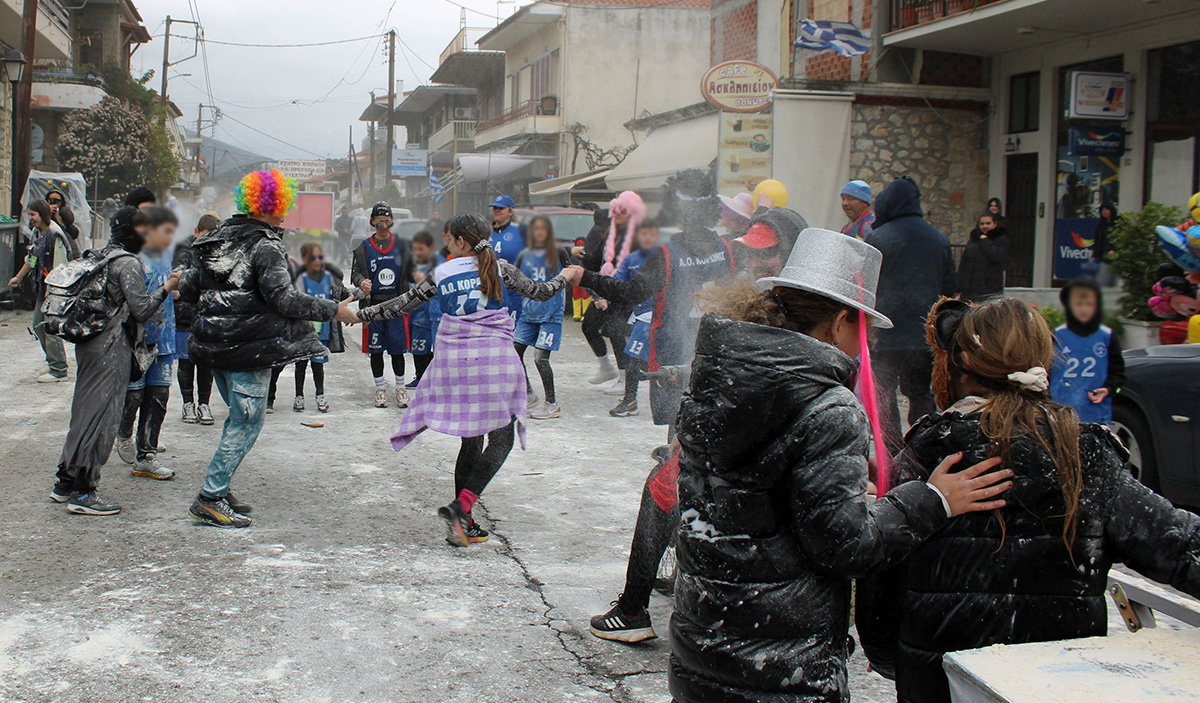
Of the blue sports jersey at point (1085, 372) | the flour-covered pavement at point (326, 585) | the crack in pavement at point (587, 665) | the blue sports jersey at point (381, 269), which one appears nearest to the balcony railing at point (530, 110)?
the blue sports jersey at point (381, 269)

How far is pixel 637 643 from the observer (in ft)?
12.1

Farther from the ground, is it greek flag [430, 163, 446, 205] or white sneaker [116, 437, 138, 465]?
greek flag [430, 163, 446, 205]

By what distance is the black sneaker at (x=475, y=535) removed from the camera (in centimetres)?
491

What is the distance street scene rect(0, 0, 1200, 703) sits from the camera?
1.92 meters

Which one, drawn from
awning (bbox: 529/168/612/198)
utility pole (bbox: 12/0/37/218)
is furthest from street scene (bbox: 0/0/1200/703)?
awning (bbox: 529/168/612/198)

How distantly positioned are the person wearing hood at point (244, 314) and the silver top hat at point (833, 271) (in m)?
3.36

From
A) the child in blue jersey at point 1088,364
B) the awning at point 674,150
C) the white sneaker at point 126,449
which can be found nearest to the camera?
the child in blue jersey at point 1088,364

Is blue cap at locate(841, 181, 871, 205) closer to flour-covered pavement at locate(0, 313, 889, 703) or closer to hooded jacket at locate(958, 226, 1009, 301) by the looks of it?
hooded jacket at locate(958, 226, 1009, 301)

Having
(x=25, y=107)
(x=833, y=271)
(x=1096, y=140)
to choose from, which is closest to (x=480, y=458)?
(x=833, y=271)

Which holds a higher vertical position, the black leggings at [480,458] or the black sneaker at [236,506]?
the black leggings at [480,458]

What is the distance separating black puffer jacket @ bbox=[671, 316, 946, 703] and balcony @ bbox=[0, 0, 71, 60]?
21795 millimetres

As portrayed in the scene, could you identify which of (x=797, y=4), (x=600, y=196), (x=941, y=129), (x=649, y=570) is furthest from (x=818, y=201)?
(x=649, y=570)

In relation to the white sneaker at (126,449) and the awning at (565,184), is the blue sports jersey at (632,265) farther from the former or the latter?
the awning at (565,184)

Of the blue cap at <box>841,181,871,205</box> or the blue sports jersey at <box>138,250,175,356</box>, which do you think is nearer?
the blue sports jersey at <box>138,250,175,356</box>
